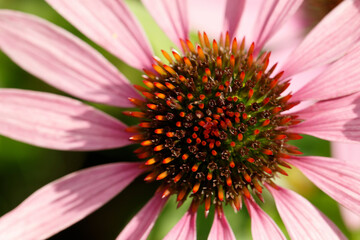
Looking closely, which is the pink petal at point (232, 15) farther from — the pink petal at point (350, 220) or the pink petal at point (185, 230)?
the pink petal at point (350, 220)

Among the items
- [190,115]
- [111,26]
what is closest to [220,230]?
[190,115]

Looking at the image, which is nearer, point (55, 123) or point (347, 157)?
point (55, 123)

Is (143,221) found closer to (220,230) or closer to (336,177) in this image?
(220,230)

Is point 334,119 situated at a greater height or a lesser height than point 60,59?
lesser

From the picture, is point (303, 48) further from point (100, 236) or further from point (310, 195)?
point (100, 236)

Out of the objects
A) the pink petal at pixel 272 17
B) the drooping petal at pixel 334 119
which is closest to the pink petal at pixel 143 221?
the drooping petal at pixel 334 119

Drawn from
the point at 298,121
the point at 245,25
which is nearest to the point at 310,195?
the point at 298,121

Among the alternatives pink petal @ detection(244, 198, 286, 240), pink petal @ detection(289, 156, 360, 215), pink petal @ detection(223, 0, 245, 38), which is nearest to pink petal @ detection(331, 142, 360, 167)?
pink petal @ detection(289, 156, 360, 215)
